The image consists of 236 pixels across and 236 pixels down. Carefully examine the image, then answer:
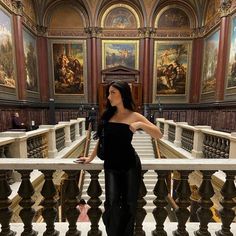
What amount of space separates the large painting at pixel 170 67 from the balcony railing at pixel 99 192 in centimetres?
1184

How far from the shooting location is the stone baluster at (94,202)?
1.54 metres

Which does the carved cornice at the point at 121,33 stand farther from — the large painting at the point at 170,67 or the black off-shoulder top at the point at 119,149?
the black off-shoulder top at the point at 119,149

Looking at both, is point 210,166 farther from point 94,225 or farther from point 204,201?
point 94,225

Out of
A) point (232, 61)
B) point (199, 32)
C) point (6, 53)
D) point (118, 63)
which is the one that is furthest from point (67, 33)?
point (232, 61)

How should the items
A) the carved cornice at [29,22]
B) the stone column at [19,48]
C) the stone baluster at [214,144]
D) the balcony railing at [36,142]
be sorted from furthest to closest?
the carved cornice at [29,22]
the stone column at [19,48]
the stone baluster at [214,144]
the balcony railing at [36,142]

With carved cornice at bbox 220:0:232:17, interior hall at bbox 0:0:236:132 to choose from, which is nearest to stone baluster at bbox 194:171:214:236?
carved cornice at bbox 220:0:232:17

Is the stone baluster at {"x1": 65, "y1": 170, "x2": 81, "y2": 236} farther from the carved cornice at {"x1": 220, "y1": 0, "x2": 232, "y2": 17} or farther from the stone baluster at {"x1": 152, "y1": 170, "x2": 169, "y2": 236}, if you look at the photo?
the carved cornice at {"x1": 220, "y1": 0, "x2": 232, "y2": 17}

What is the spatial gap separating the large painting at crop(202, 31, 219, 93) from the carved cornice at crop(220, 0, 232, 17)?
→ 3.53ft

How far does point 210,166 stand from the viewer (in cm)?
143

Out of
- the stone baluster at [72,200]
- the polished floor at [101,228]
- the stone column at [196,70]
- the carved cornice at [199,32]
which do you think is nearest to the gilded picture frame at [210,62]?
the stone column at [196,70]

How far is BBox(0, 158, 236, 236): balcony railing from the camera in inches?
57.0

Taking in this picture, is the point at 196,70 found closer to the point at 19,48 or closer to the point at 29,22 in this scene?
the point at 19,48

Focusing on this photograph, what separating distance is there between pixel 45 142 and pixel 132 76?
28.9ft

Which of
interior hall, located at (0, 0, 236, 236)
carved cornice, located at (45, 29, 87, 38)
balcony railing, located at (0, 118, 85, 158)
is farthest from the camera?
carved cornice, located at (45, 29, 87, 38)
